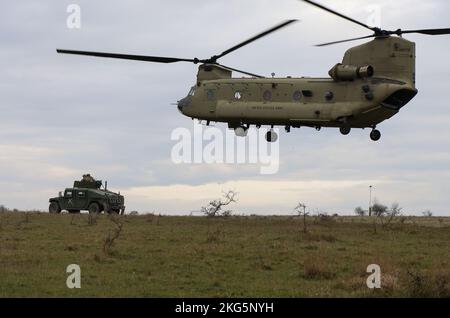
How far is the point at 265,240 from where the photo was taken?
2330cm

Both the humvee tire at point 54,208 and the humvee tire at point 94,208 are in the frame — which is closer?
the humvee tire at point 94,208

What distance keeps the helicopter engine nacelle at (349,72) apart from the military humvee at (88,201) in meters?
15.4

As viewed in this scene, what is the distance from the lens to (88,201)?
127ft

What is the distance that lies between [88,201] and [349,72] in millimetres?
16973

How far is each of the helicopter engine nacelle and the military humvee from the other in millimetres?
15429

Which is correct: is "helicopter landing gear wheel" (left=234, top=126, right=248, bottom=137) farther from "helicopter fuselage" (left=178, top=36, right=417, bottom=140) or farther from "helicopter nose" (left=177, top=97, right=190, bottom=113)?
→ "helicopter nose" (left=177, top=97, right=190, bottom=113)

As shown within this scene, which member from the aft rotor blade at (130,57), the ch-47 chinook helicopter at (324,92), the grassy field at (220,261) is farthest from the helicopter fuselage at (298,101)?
the grassy field at (220,261)

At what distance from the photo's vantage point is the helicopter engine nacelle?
96.7ft

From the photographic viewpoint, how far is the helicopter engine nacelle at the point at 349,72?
96.7 feet

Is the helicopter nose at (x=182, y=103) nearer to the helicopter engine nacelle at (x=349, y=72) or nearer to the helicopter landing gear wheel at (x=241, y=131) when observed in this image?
the helicopter landing gear wheel at (x=241, y=131)

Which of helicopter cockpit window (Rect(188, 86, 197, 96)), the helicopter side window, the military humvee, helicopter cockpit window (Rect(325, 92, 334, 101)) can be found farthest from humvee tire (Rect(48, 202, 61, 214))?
helicopter cockpit window (Rect(325, 92, 334, 101))
